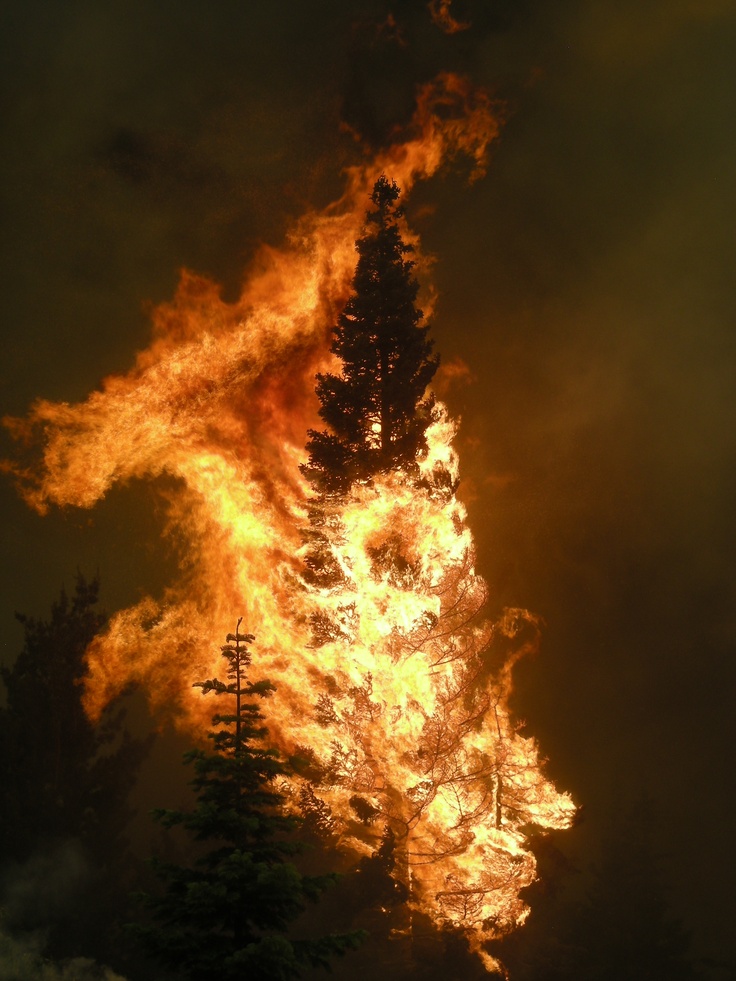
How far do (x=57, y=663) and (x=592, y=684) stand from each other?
19845 mm

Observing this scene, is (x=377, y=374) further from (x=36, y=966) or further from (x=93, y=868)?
(x=36, y=966)

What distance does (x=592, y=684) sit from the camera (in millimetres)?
31172

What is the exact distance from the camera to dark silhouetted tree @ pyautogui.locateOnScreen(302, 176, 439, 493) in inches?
840

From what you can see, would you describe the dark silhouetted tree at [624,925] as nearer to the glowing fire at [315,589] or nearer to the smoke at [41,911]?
the glowing fire at [315,589]

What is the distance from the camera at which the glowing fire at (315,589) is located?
825 inches

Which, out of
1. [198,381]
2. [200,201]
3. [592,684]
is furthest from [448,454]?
[592,684]

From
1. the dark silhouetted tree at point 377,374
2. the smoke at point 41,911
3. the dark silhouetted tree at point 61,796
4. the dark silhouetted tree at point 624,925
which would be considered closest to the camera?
the smoke at point 41,911

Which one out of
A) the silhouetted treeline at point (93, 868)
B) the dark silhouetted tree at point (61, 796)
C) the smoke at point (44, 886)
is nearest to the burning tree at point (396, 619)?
the silhouetted treeline at point (93, 868)

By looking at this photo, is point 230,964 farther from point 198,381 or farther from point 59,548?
point 59,548

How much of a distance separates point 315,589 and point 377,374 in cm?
592

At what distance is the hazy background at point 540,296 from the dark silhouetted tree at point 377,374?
444cm

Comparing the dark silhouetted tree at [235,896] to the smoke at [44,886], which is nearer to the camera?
the dark silhouetted tree at [235,896]

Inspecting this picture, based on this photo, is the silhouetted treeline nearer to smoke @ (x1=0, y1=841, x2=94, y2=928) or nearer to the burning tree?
smoke @ (x1=0, y1=841, x2=94, y2=928)

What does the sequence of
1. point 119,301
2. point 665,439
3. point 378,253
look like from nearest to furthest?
point 378,253, point 119,301, point 665,439
